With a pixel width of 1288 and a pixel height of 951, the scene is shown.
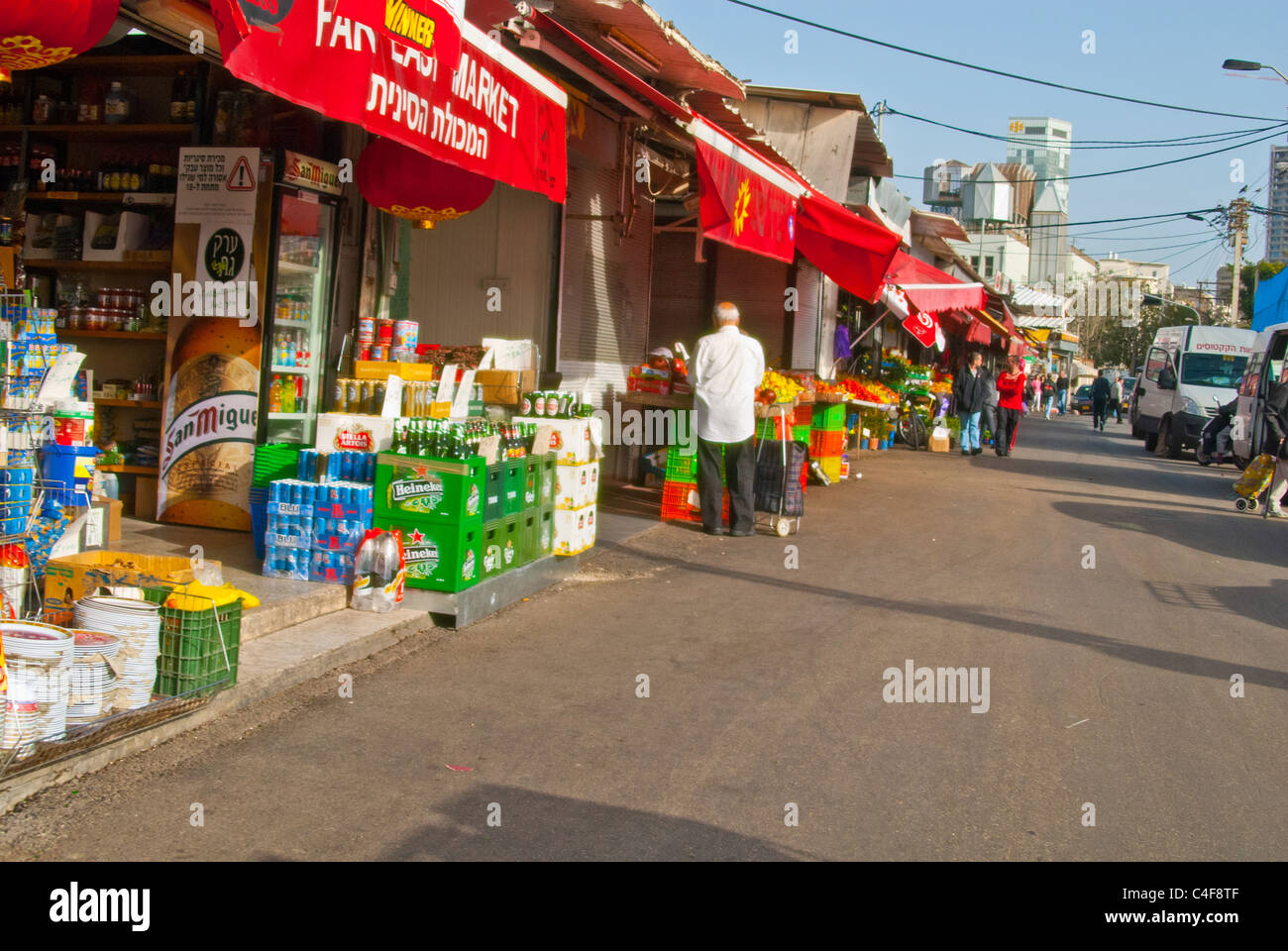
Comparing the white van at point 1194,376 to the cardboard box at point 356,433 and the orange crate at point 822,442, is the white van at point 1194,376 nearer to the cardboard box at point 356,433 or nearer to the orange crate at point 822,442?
the orange crate at point 822,442

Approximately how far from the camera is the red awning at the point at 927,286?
50.5 feet

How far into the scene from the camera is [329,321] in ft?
28.6

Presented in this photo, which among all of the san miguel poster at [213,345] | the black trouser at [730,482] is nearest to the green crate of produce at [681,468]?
the black trouser at [730,482]

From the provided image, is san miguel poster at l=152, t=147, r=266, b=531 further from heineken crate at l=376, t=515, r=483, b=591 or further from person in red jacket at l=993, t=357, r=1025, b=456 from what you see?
person in red jacket at l=993, t=357, r=1025, b=456

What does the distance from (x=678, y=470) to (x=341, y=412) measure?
437 cm

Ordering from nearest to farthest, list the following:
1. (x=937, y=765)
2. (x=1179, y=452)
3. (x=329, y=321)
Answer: (x=937, y=765), (x=329, y=321), (x=1179, y=452)

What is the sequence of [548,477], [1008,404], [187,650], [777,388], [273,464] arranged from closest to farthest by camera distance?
[187,650], [273,464], [548,477], [777,388], [1008,404]

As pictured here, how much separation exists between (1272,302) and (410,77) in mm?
20709

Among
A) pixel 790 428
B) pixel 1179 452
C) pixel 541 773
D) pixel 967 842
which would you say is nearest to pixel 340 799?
pixel 541 773

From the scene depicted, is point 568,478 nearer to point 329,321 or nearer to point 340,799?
point 329,321

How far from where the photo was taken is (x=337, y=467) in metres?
7.20

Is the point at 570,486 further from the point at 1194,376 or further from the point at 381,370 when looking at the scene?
the point at 1194,376

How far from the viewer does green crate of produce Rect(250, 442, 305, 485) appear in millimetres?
7688

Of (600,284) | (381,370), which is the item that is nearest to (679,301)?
(600,284)
